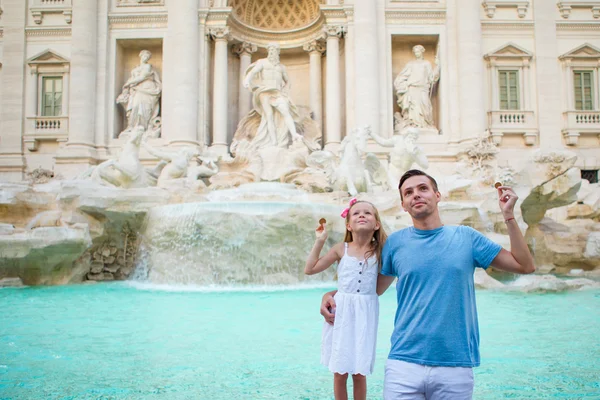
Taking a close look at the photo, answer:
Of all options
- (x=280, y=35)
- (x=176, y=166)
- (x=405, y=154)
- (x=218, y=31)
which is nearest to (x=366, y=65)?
(x=280, y=35)

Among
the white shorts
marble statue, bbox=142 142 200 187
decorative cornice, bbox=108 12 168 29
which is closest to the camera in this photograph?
the white shorts

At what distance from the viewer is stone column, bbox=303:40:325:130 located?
17.2m

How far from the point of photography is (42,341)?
4262mm

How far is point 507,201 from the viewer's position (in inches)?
72.3

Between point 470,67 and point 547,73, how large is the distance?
2844 mm

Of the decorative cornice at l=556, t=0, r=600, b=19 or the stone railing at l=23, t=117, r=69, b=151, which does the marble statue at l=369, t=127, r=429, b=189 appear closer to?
the decorative cornice at l=556, t=0, r=600, b=19

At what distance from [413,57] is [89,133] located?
11.0 m

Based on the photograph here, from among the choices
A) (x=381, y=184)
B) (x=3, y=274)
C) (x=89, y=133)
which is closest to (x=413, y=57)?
(x=381, y=184)

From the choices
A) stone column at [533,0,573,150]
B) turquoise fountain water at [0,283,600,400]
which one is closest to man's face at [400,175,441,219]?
turquoise fountain water at [0,283,600,400]

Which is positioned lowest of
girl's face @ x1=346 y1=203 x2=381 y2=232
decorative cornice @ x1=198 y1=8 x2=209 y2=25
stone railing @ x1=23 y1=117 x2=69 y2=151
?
girl's face @ x1=346 y1=203 x2=381 y2=232

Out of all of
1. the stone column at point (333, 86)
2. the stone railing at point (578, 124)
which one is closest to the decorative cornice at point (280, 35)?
the stone column at point (333, 86)

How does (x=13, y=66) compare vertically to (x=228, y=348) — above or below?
above

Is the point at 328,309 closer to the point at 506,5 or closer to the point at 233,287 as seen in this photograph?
the point at 233,287

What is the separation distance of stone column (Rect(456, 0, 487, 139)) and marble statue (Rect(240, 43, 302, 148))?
17.8ft
